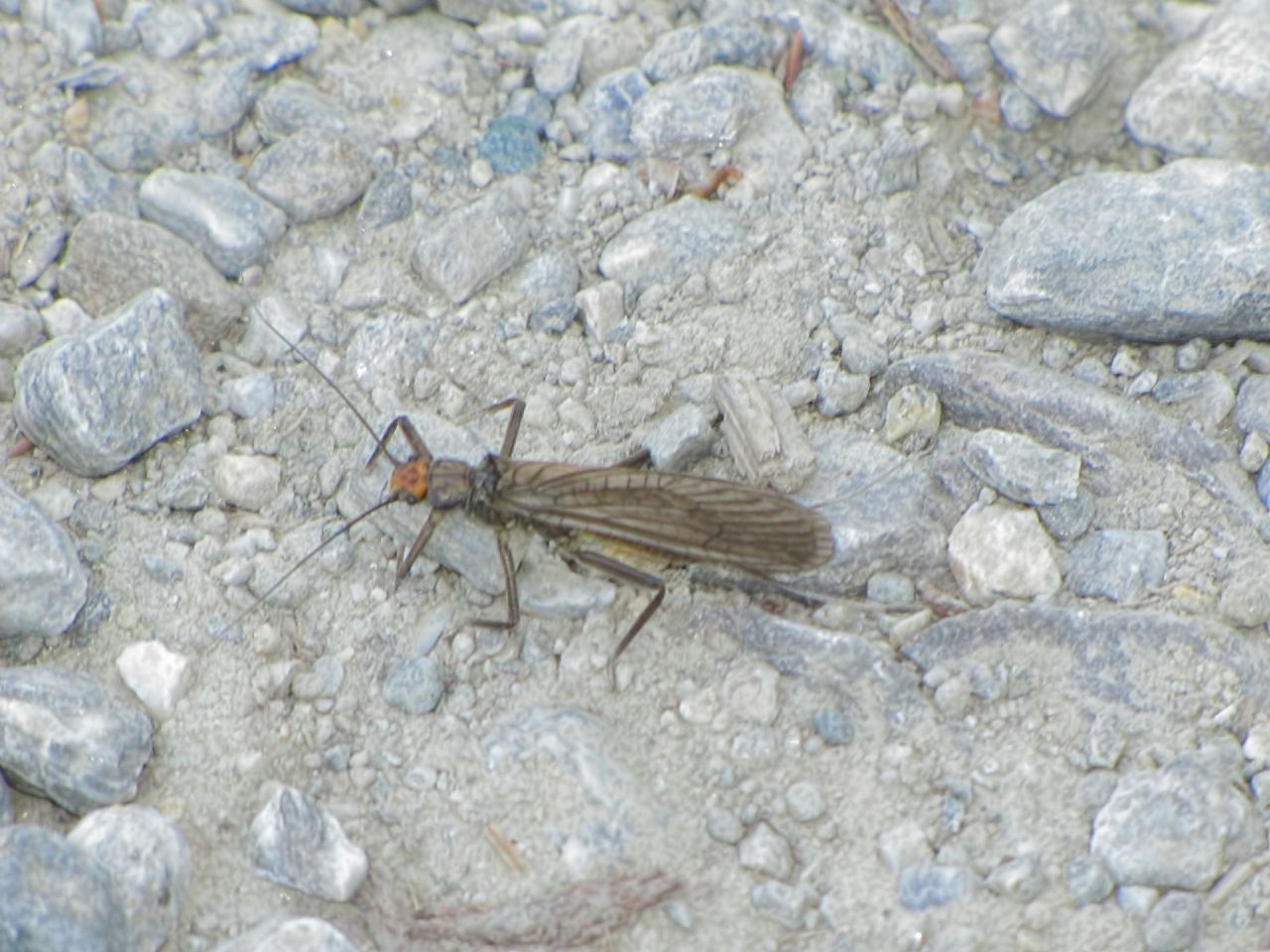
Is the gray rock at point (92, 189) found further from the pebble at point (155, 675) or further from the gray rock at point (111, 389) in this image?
the pebble at point (155, 675)

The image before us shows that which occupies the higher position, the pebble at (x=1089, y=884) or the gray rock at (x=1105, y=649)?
the gray rock at (x=1105, y=649)

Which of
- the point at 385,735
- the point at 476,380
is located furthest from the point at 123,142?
the point at 385,735


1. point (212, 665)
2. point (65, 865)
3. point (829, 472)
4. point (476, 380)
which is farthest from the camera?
point (476, 380)

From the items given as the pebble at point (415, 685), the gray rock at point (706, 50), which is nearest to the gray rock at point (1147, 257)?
the gray rock at point (706, 50)

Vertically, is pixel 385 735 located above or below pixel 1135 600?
below

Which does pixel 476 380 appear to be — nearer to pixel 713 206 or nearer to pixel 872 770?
pixel 713 206
